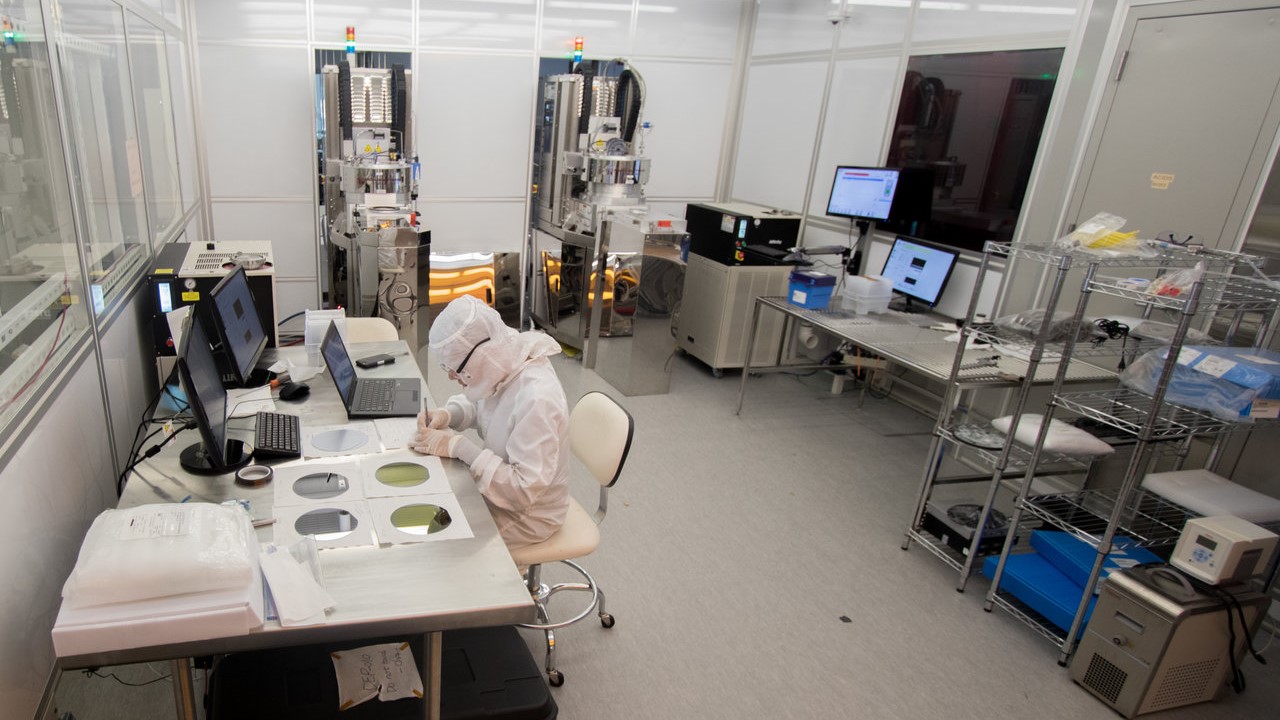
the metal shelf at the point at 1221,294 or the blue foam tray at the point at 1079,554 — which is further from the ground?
the metal shelf at the point at 1221,294

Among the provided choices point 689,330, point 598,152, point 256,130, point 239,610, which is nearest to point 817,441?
point 689,330

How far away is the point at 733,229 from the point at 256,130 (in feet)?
11.0

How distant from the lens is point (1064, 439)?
260 cm

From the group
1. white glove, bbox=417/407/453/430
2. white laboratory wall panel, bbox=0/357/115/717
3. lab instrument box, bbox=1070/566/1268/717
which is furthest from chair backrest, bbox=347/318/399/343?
lab instrument box, bbox=1070/566/1268/717

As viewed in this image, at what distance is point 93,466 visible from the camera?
1770 mm

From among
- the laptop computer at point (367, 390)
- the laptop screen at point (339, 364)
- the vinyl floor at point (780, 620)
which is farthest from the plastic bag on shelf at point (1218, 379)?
the laptop screen at point (339, 364)

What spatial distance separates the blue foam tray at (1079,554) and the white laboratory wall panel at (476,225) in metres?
4.14

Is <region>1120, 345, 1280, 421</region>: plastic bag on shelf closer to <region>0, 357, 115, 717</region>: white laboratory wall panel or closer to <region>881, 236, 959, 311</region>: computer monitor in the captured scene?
<region>881, 236, 959, 311</region>: computer monitor

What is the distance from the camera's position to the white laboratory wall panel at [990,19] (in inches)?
137

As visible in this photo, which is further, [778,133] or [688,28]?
[688,28]

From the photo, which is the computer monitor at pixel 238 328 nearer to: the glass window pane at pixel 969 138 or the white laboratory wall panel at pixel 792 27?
the glass window pane at pixel 969 138

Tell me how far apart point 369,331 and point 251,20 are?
2901mm

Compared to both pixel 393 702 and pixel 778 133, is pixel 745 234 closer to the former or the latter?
pixel 778 133

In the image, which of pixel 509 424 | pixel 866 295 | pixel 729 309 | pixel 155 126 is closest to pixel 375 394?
pixel 509 424
